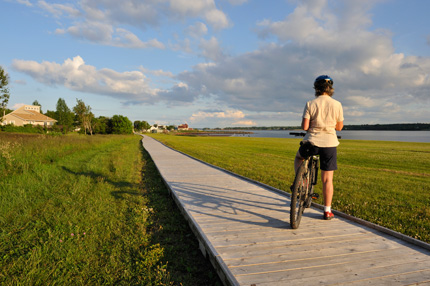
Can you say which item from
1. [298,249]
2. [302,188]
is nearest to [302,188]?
[302,188]

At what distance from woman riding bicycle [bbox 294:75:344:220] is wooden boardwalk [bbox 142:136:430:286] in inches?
43.3

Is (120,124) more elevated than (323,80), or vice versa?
(120,124)

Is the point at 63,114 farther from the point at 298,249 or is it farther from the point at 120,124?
the point at 298,249

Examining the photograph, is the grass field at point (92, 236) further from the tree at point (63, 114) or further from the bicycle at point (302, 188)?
the tree at point (63, 114)

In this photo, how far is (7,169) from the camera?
28.2ft

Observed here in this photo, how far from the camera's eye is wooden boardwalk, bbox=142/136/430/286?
8.46ft

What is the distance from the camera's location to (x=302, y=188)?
3.90m

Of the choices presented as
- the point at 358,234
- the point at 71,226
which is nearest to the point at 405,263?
the point at 358,234

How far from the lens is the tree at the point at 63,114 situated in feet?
285

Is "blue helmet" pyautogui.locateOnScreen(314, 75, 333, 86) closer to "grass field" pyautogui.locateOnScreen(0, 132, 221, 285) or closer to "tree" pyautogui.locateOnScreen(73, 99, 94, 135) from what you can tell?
"grass field" pyautogui.locateOnScreen(0, 132, 221, 285)

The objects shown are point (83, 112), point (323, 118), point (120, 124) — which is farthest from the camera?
point (120, 124)

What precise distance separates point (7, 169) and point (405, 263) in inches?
461

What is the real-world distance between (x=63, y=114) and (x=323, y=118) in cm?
11004

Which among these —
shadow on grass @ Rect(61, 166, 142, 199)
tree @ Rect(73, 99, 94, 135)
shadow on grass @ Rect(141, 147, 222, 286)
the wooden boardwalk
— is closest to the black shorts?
the wooden boardwalk
